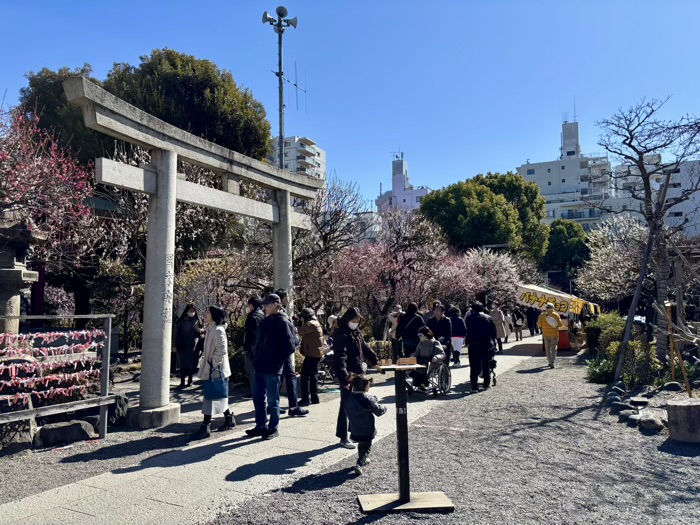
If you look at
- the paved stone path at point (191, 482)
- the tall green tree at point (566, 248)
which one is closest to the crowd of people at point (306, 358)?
the paved stone path at point (191, 482)

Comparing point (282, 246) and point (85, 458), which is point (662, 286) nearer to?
point (282, 246)

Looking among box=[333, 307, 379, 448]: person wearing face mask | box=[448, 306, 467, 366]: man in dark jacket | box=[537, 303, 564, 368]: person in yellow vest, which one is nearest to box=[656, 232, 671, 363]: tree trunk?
box=[537, 303, 564, 368]: person in yellow vest

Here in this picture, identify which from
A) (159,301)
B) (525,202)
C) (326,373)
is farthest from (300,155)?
(159,301)

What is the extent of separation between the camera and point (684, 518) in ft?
13.7

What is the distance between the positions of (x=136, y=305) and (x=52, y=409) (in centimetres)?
1404

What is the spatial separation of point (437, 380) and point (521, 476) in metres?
4.71

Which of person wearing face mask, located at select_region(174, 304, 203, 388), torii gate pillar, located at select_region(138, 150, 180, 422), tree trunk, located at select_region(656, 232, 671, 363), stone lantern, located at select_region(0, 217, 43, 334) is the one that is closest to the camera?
torii gate pillar, located at select_region(138, 150, 180, 422)

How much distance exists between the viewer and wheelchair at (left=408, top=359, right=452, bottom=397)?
9.81m

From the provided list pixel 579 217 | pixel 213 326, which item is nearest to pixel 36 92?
pixel 213 326

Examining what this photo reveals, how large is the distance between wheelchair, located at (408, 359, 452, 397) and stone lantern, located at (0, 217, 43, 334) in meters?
8.09

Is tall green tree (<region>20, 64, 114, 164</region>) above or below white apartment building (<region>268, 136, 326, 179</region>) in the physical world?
below

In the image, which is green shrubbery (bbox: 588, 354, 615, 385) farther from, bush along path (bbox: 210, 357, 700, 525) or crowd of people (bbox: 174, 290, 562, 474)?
bush along path (bbox: 210, 357, 700, 525)

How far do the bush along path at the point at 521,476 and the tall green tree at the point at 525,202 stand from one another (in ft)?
112

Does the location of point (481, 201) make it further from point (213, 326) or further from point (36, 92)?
point (213, 326)
